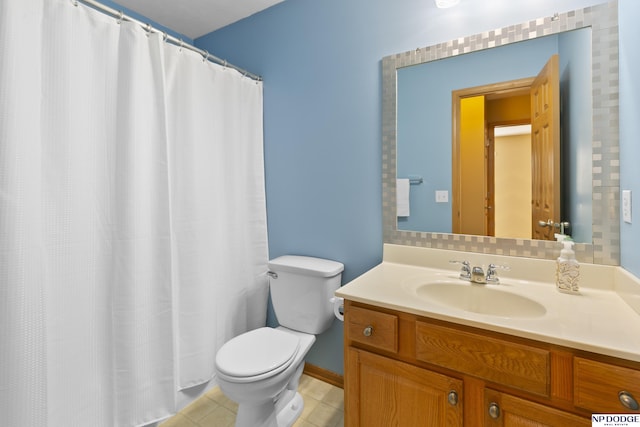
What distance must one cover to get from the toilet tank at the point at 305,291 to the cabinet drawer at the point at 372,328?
0.50m

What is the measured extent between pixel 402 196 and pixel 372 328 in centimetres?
75

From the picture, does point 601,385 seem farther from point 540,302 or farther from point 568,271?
point 568,271

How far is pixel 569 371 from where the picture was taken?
79cm

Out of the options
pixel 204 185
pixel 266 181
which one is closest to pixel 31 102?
pixel 204 185

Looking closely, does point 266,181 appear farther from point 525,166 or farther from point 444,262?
point 525,166

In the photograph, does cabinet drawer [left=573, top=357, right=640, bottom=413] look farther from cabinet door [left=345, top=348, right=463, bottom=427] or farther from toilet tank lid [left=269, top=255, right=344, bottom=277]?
toilet tank lid [left=269, top=255, right=344, bottom=277]

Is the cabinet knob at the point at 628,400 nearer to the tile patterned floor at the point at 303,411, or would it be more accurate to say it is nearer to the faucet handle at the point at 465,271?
the faucet handle at the point at 465,271

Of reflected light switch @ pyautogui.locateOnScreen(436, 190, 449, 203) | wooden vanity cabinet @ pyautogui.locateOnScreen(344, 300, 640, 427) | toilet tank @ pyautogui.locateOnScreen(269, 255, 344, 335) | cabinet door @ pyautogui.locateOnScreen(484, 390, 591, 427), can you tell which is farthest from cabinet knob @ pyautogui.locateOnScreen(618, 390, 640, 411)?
toilet tank @ pyautogui.locateOnScreen(269, 255, 344, 335)

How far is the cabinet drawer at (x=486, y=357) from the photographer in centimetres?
83

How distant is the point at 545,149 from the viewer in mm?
1261

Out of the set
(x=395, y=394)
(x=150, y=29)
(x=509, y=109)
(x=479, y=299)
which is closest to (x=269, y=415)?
(x=395, y=394)

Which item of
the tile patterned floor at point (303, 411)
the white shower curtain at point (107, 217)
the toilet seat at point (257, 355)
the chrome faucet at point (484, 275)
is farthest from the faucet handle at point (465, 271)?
the white shower curtain at point (107, 217)

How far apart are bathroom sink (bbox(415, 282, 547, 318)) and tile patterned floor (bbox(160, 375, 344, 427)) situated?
90 cm

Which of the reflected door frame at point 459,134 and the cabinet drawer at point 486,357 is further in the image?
the reflected door frame at point 459,134
